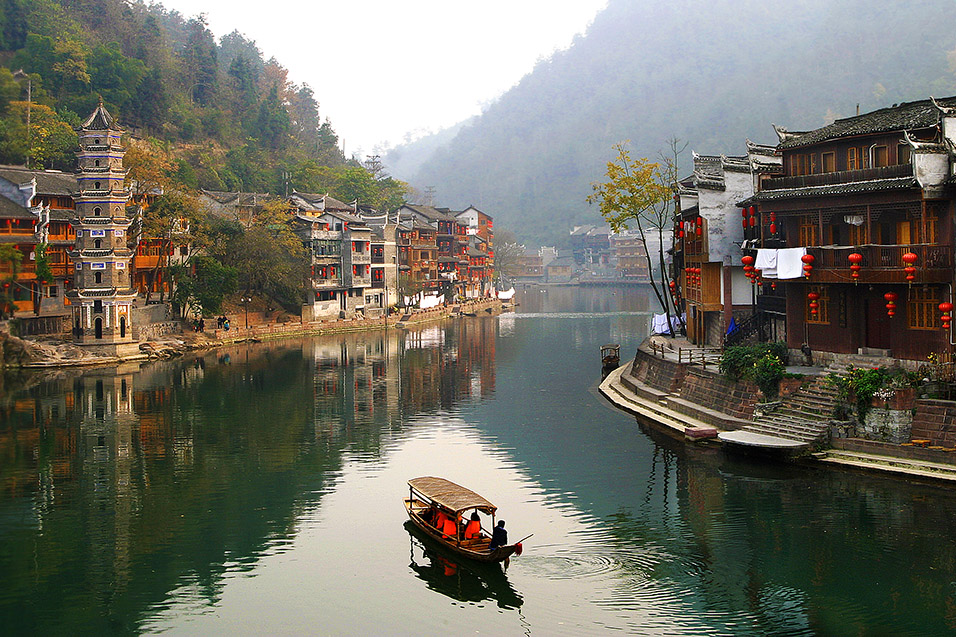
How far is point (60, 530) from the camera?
26625 mm

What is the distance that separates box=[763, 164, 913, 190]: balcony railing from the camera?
108 ft

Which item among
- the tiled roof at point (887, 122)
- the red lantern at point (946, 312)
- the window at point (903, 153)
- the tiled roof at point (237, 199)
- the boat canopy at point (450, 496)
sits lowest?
the boat canopy at point (450, 496)

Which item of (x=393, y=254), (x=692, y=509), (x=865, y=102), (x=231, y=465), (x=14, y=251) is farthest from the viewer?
(x=865, y=102)

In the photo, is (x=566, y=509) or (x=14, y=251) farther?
(x=14, y=251)

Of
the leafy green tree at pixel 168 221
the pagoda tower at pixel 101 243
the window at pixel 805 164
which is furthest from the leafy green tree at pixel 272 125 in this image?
the window at pixel 805 164

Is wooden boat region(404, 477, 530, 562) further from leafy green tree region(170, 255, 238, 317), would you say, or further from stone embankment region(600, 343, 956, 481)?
leafy green tree region(170, 255, 238, 317)

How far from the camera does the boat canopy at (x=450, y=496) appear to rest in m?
23.8

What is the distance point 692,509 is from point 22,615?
18.7m

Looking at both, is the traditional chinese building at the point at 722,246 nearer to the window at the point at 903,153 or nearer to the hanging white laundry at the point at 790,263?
the hanging white laundry at the point at 790,263

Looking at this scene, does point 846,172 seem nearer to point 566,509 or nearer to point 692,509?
point 692,509

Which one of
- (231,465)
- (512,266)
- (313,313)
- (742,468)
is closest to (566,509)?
(742,468)

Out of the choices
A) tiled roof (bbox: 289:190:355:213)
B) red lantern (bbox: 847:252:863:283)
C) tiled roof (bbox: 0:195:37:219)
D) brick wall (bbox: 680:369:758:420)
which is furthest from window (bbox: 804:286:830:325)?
tiled roof (bbox: 289:190:355:213)

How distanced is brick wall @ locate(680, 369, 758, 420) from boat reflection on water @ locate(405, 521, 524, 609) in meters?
15.6

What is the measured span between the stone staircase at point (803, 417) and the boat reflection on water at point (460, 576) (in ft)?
44.6
